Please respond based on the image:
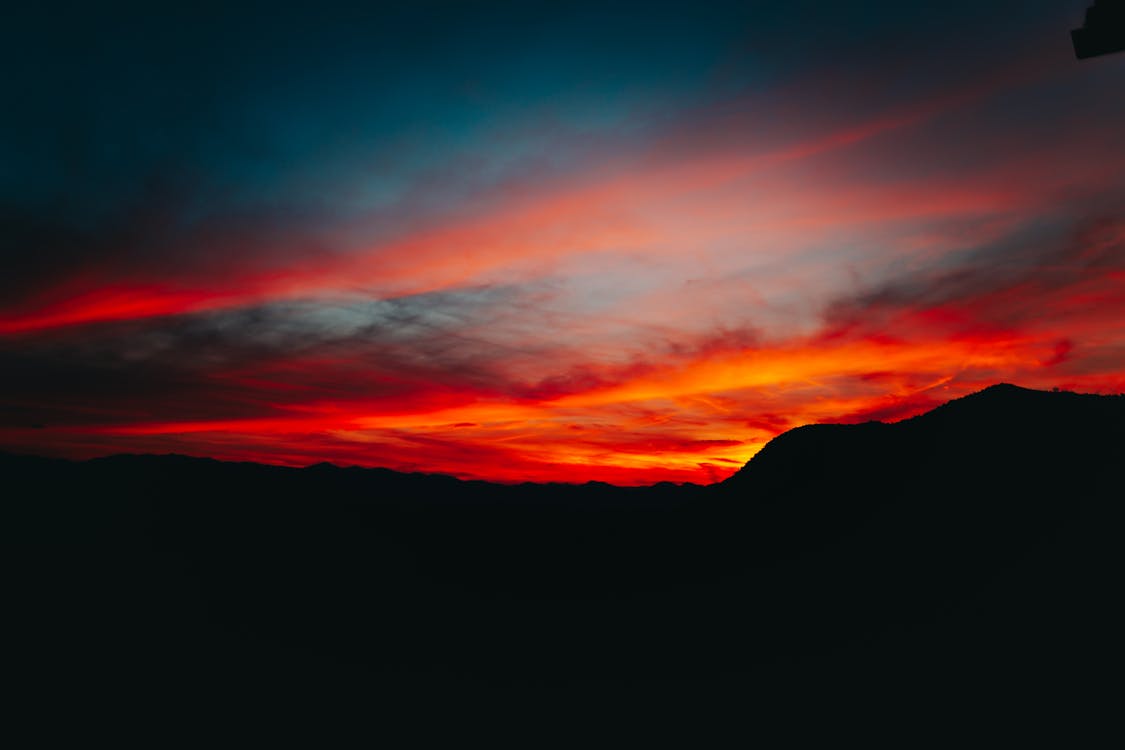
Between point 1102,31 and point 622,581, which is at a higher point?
point 1102,31

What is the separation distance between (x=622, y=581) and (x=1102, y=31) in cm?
3282

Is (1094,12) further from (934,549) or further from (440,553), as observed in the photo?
(440,553)

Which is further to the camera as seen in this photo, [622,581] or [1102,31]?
[622,581]

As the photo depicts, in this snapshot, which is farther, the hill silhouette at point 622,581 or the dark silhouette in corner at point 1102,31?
the hill silhouette at point 622,581

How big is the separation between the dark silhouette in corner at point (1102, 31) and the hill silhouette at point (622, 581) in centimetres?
2010

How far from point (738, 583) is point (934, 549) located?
955cm

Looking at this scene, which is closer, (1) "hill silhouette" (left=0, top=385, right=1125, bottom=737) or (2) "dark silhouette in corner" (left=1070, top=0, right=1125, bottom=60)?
(2) "dark silhouette in corner" (left=1070, top=0, right=1125, bottom=60)

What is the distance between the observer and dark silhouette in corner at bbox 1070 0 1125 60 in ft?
10.4

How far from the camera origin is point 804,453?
4691cm

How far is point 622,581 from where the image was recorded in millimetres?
33125

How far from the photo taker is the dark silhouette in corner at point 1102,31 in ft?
10.4

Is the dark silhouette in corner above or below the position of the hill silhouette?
above

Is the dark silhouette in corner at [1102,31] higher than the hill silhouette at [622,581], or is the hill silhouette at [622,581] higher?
the dark silhouette in corner at [1102,31]

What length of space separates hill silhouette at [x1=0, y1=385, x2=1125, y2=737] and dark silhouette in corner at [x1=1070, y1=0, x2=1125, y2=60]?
65.9ft
